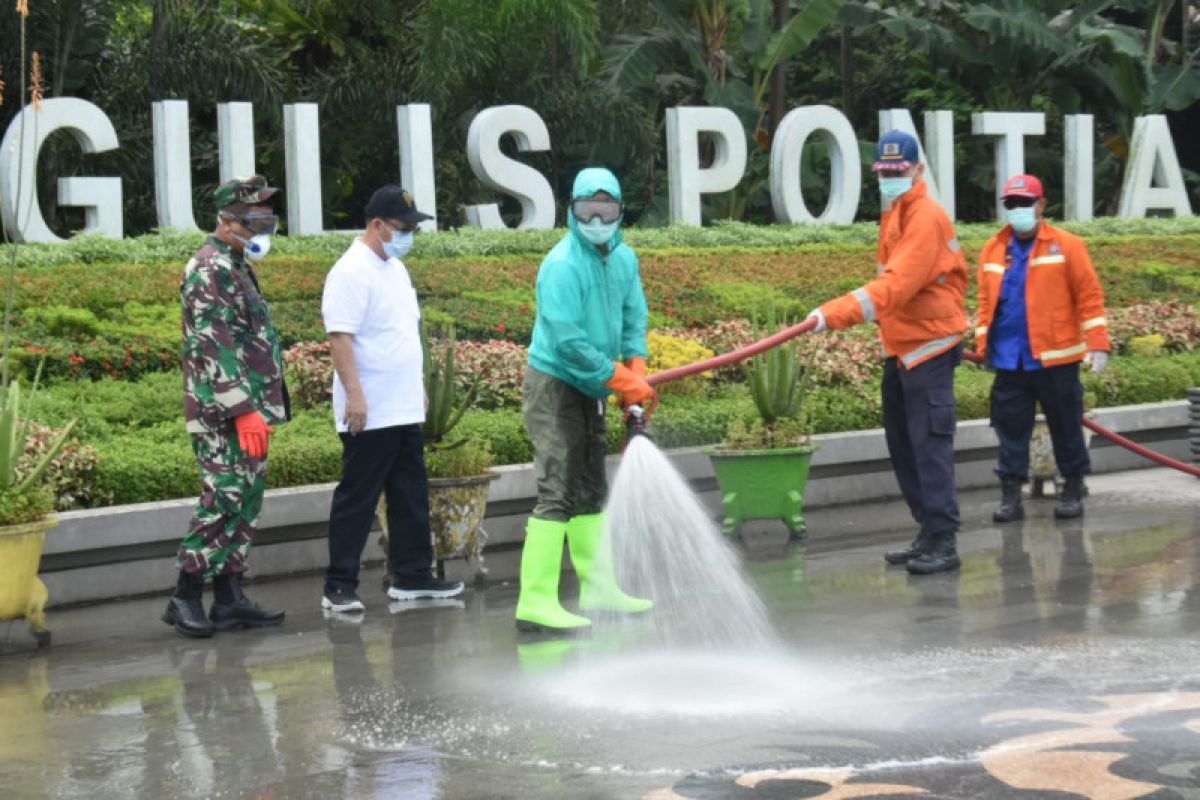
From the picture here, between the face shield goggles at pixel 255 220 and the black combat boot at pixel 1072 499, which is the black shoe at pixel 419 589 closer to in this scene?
the face shield goggles at pixel 255 220

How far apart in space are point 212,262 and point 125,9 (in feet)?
54.9

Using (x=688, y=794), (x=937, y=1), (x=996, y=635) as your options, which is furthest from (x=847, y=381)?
(x=937, y=1)

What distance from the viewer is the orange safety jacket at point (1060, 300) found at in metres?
11.1

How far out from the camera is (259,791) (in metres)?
5.54

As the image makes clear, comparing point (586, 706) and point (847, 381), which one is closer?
point (586, 706)

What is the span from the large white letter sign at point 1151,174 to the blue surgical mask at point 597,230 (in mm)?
18965

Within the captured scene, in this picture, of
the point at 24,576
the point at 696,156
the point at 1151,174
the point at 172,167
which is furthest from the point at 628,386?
the point at 1151,174

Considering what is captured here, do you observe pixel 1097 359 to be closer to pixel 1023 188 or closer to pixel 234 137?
pixel 1023 188

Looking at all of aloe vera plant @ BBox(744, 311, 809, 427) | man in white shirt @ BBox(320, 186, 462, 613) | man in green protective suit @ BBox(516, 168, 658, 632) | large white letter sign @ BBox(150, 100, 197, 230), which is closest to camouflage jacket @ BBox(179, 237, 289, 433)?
man in white shirt @ BBox(320, 186, 462, 613)

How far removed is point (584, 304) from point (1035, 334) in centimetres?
397

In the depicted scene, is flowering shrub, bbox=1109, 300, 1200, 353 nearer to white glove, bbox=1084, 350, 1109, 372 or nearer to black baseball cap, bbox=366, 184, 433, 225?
white glove, bbox=1084, 350, 1109, 372

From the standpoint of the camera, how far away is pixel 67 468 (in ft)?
32.3

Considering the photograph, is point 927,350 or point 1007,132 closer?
point 927,350

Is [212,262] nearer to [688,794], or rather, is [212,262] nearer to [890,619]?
[890,619]
